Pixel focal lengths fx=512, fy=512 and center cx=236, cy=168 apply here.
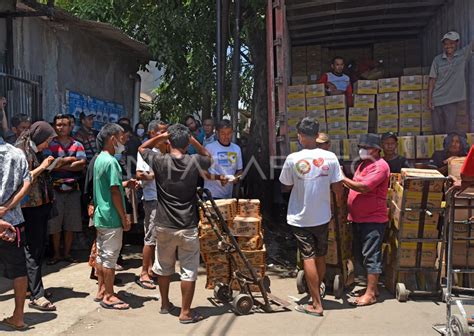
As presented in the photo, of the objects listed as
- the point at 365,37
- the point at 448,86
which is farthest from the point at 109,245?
the point at 365,37

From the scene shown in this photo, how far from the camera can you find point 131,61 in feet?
41.2

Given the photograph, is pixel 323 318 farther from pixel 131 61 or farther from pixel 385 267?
pixel 131 61

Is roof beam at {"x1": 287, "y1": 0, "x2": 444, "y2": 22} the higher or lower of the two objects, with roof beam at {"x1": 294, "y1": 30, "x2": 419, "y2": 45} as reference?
higher

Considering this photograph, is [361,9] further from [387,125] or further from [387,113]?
[387,125]

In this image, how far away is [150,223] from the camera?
577cm

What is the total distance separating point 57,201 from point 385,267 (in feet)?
13.3

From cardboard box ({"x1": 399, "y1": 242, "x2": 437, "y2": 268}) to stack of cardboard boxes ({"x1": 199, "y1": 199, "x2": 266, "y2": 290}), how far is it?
148 centimetres

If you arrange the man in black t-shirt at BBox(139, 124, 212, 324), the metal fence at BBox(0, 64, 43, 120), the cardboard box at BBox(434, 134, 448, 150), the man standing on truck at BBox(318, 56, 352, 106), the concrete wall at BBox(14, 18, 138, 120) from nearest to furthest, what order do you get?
the man in black t-shirt at BBox(139, 124, 212, 324), the cardboard box at BBox(434, 134, 448, 150), the metal fence at BBox(0, 64, 43, 120), the man standing on truck at BBox(318, 56, 352, 106), the concrete wall at BBox(14, 18, 138, 120)

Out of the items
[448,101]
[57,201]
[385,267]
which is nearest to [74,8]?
[57,201]

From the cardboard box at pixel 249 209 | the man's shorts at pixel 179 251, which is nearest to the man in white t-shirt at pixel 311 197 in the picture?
the cardboard box at pixel 249 209

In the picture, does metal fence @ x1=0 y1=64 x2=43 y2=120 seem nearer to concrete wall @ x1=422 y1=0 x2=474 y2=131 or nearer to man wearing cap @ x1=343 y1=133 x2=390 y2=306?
man wearing cap @ x1=343 y1=133 x2=390 y2=306

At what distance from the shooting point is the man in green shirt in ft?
16.0

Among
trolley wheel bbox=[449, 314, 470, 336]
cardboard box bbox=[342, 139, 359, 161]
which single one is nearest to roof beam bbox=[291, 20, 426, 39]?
cardboard box bbox=[342, 139, 359, 161]

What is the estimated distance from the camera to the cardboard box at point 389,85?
746 centimetres
